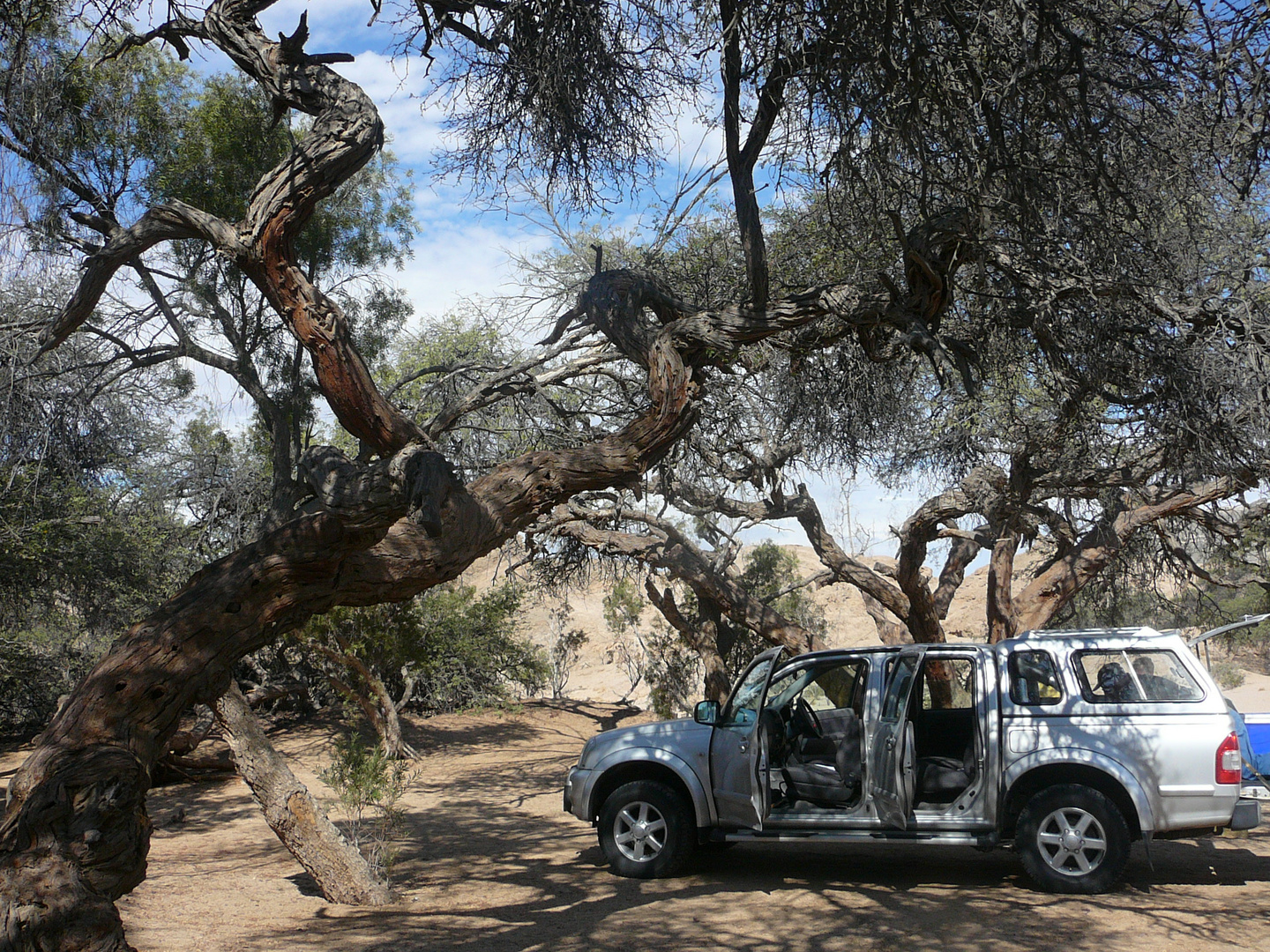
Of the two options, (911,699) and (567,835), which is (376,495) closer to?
(911,699)

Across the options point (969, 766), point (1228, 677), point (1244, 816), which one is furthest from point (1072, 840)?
point (1228, 677)

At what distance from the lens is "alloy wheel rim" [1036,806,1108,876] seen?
6586 millimetres

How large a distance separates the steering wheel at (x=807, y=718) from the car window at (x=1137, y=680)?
6.77 feet

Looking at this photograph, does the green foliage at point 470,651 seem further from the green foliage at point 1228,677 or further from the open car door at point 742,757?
the green foliage at point 1228,677

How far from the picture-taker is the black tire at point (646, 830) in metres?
7.32

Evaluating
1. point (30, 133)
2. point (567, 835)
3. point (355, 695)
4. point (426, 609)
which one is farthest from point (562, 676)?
point (30, 133)

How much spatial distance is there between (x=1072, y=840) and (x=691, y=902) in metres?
2.66

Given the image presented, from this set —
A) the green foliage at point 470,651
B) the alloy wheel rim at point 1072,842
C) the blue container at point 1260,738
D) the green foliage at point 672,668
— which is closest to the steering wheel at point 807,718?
the alloy wheel rim at point 1072,842

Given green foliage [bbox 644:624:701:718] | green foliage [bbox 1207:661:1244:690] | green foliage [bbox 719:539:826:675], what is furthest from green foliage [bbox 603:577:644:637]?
green foliage [bbox 1207:661:1244:690]

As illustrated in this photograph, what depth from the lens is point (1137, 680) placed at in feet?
22.6

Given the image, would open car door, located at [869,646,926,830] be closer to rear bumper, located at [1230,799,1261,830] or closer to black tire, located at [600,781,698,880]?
black tire, located at [600,781,698,880]

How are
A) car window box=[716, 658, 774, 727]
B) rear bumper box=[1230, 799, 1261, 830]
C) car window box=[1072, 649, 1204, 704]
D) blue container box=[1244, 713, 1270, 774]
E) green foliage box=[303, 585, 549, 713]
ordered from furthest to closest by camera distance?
1. green foliage box=[303, 585, 549, 713]
2. car window box=[716, 658, 774, 727]
3. blue container box=[1244, 713, 1270, 774]
4. car window box=[1072, 649, 1204, 704]
5. rear bumper box=[1230, 799, 1261, 830]

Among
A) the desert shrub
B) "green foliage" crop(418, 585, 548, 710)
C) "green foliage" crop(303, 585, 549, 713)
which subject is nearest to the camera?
"green foliage" crop(303, 585, 549, 713)

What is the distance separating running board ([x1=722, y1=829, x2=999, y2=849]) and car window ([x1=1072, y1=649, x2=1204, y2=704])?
128 cm
